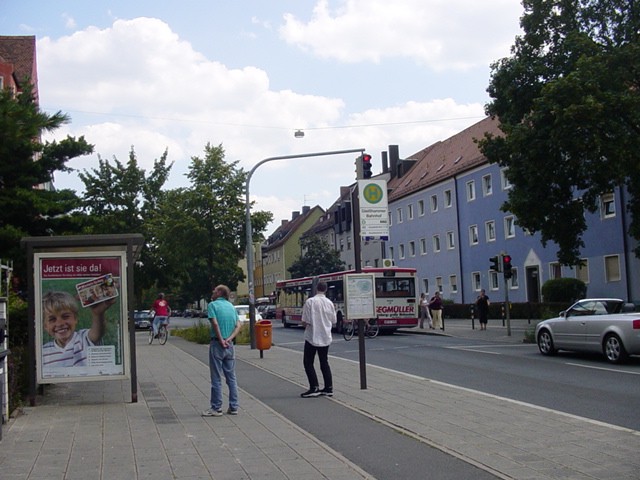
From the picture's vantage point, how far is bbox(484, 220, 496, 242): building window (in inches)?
2049

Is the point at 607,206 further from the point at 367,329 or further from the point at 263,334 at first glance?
the point at 263,334

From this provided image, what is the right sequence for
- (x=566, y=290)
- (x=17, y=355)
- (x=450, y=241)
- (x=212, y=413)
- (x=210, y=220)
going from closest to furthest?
(x=212, y=413) < (x=17, y=355) < (x=210, y=220) < (x=566, y=290) < (x=450, y=241)

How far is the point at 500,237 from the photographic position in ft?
168

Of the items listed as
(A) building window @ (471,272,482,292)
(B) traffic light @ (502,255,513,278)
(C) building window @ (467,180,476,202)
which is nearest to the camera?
(B) traffic light @ (502,255,513,278)

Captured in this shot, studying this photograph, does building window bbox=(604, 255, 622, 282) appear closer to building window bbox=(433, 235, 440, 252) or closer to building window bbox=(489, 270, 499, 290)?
building window bbox=(489, 270, 499, 290)

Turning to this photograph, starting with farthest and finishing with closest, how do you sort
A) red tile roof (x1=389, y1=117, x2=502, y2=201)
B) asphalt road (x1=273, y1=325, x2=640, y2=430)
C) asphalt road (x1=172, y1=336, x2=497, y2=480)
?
1. red tile roof (x1=389, y1=117, x2=502, y2=201)
2. asphalt road (x1=273, y1=325, x2=640, y2=430)
3. asphalt road (x1=172, y1=336, x2=497, y2=480)

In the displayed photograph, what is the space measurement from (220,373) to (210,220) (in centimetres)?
2586

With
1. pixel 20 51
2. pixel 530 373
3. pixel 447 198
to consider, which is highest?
pixel 20 51

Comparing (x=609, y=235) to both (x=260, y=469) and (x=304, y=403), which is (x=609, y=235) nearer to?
(x=304, y=403)

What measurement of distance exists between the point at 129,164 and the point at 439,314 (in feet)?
71.0

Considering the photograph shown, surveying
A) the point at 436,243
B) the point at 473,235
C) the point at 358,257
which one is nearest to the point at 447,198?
the point at 436,243

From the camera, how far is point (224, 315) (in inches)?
441

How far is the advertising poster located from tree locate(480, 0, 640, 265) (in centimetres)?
1856

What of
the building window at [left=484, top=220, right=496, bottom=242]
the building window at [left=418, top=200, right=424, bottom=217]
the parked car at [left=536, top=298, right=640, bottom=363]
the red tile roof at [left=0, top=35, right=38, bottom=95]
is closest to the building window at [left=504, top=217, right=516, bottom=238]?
the building window at [left=484, top=220, right=496, bottom=242]
